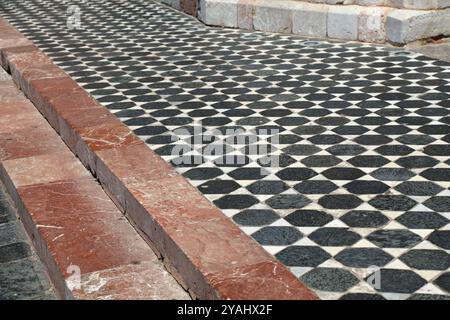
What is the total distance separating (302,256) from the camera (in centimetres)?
426

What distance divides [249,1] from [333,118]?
405 centimetres

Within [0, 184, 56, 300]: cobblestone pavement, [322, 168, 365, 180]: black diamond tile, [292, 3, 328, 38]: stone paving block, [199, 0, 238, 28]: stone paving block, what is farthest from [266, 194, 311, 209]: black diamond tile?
[199, 0, 238, 28]: stone paving block

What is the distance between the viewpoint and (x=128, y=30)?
10672 millimetres

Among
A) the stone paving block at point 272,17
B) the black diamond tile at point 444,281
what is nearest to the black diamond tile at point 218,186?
the black diamond tile at point 444,281

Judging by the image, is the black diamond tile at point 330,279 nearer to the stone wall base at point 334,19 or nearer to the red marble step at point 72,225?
the red marble step at point 72,225

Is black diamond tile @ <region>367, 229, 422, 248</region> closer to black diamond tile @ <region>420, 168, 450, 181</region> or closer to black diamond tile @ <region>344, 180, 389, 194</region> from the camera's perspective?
black diamond tile @ <region>344, 180, 389, 194</region>

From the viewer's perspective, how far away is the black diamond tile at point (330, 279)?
392 centimetres

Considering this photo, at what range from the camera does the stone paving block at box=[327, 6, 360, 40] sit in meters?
→ 9.16

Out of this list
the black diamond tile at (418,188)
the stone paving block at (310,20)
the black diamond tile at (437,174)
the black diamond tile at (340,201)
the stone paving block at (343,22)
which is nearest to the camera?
the black diamond tile at (340,201)

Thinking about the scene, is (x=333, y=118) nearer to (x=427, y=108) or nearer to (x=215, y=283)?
(x=427, y=108)

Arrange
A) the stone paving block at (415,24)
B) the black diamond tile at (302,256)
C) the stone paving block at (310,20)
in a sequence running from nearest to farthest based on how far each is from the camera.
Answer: the black diamond tile at (302,256)
the stone paving block at (415,24)
the stone paving block at (310,20)

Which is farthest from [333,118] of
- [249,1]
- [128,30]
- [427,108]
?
[128,30]

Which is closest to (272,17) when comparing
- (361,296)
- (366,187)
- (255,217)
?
(366,187)

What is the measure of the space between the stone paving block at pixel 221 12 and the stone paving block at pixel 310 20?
927 millimetres
